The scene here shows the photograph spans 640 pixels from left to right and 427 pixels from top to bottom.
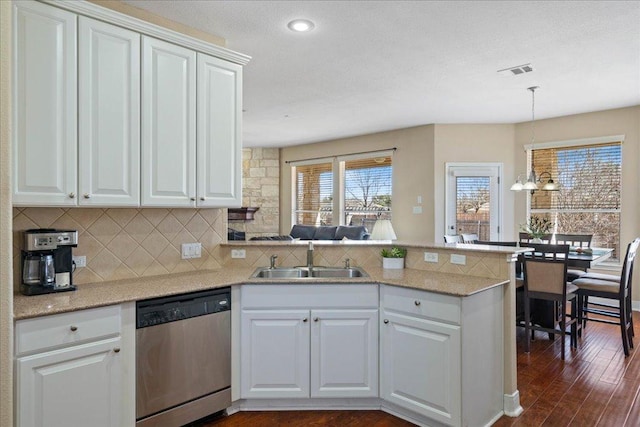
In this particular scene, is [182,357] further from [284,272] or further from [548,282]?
[548,282]

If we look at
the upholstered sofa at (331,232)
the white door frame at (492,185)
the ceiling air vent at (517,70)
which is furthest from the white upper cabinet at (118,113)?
the white door frame at (492,185)

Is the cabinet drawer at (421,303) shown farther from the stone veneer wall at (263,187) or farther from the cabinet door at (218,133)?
the stone veneer wall at (263,187)

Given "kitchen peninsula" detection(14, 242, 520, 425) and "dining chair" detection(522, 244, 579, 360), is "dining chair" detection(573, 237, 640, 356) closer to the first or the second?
"dining chair" detection(522, 244, 579, 360)

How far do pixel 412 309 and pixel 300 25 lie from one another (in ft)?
7.06

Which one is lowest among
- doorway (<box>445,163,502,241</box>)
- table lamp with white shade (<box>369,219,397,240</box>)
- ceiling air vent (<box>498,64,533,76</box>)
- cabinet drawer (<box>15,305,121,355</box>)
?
cabinet drawer (<box>15,305,121,355</box>)

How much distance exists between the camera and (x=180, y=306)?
7.70 feet

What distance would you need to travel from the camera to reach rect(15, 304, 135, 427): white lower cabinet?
1.82 meters

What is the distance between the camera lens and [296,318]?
2637mm

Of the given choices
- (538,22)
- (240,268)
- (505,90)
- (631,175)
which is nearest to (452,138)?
(505,90)

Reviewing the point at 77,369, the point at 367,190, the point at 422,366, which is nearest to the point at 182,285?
the point at 77,369

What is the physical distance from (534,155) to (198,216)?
210 inches

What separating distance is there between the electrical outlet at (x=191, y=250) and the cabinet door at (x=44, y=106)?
0.95 m

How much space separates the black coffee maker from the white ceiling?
158 cm

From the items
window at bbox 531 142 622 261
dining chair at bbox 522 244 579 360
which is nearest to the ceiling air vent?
dining chair at bbox 522 244 579 360
